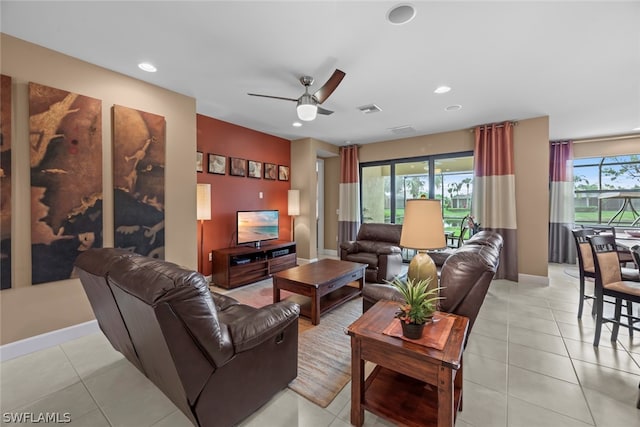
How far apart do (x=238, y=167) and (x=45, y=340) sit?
10.9 feet

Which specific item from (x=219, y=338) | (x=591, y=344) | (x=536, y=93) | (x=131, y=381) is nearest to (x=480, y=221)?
(x=536, y=93)

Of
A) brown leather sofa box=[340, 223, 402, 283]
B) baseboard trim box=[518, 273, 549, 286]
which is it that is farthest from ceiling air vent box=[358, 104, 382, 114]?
baseboard trim box=[518, 273, 549, 286]

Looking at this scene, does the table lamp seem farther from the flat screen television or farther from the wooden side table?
the flat screen television

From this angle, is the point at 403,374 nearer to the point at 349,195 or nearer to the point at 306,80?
the point at 306,80

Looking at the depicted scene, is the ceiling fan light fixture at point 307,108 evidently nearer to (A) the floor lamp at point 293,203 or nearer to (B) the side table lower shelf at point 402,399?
(B) the side table lower shelf at point 402,399

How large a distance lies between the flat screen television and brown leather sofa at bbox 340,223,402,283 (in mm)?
1412

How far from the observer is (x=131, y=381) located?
1.99m

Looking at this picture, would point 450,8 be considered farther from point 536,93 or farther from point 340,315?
point 340,315

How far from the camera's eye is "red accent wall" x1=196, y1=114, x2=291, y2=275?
433 cm

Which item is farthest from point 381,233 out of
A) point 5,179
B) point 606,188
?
point 606,188

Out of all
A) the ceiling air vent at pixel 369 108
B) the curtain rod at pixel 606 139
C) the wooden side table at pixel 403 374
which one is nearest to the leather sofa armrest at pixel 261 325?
the wooden side table at pixel 403 374

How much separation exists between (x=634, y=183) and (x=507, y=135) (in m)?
3.46

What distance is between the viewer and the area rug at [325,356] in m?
1.89

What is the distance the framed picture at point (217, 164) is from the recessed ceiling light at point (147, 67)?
5.33 ft
